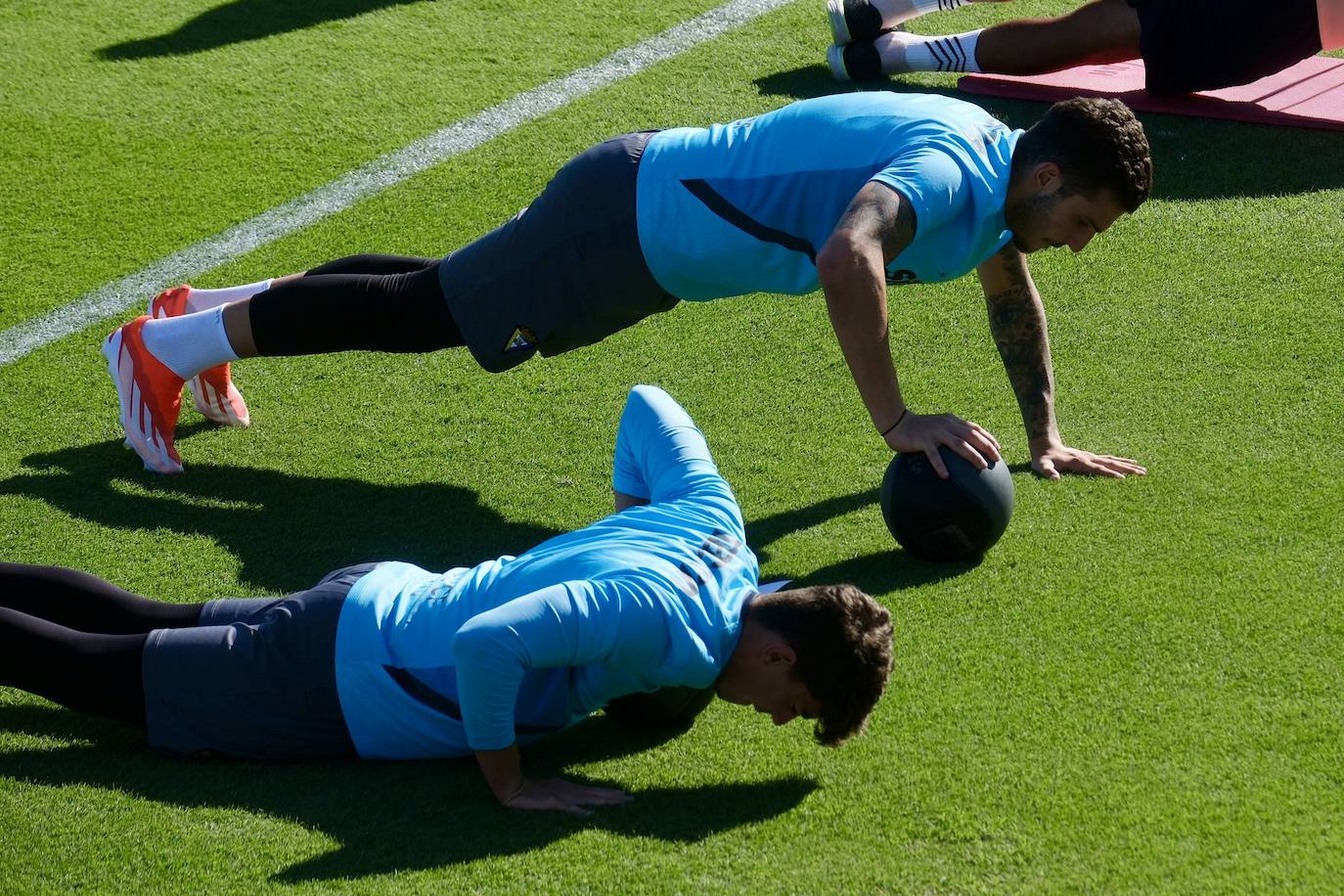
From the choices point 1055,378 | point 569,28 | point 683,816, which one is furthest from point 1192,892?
point 569,28

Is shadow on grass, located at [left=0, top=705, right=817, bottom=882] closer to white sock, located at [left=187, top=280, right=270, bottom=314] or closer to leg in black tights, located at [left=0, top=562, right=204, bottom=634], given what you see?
leg in black tights, located at [left=0, top=562, right=204, bottom=634]

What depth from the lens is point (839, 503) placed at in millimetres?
4754

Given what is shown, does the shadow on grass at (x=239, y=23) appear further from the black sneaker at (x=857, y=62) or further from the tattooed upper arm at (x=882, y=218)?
the tattooed upper arm at (x=882, y=218)

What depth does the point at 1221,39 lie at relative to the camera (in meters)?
6.86

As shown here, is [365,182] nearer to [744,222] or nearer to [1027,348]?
[744,222]

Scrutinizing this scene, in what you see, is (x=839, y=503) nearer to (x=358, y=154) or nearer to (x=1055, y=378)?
(x=1055, y=378)

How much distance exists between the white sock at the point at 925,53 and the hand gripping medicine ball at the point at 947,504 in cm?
409

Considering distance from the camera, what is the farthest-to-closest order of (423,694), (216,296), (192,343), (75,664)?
(216,296), (192,343), (75,664), (423,694)

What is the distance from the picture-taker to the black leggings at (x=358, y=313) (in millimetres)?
4828

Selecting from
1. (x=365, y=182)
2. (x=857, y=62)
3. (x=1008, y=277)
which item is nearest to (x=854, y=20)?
(x=857, y=62)

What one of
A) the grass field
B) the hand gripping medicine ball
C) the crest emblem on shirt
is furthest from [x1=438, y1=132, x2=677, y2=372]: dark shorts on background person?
the hand gripping medicine ball

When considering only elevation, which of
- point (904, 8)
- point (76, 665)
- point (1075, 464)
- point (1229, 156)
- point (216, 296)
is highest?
point (216, 296)

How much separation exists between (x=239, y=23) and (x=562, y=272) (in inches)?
202

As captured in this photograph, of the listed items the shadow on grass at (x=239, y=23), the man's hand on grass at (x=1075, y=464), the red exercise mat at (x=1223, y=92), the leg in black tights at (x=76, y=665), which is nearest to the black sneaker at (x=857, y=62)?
the red exercise mat at (x=1223, y=92)
